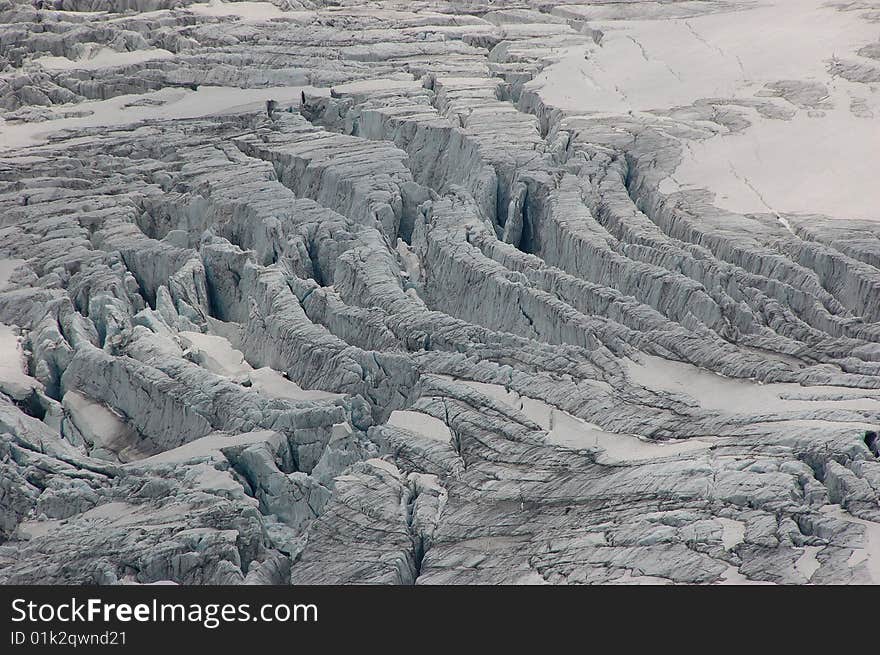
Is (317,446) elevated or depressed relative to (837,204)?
depressed

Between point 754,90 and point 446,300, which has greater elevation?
point 754,90

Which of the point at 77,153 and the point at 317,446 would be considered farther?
the point at 77,153

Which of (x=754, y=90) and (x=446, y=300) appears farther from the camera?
(x=754, y=90)

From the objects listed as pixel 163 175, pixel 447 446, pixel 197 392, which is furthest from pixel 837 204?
pixel 163 175

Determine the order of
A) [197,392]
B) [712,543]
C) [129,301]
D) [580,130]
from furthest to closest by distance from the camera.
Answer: [580,130] → [129,301] → [197,392] → [712,543]

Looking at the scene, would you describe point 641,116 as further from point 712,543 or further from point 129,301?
point 712,543

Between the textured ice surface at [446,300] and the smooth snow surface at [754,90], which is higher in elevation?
the smooth snow surface at [754,90]

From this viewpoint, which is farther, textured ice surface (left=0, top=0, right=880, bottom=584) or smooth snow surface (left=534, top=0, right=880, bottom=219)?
smooth snow surface (left=534, top=0, right=880, bottom=219)

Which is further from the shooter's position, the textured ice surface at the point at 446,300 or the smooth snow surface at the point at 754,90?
the smooth snow surface at the point at 754,90

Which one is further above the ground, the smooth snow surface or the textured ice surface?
the smooth snow surface

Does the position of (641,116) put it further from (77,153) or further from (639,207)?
(77,153)
